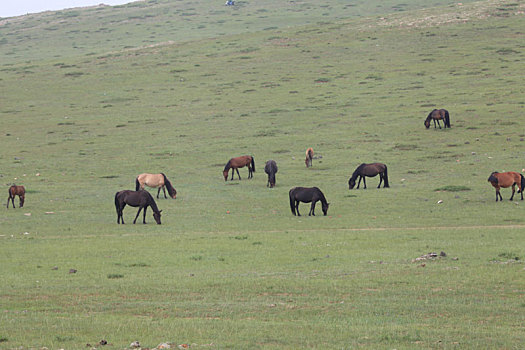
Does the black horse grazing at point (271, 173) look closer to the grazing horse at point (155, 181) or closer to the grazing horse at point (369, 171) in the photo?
the grazing horse at point (369, 171)

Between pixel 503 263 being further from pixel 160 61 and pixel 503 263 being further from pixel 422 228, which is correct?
pixel 160 61

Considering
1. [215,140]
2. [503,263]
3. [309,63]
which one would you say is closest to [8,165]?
[215,140]

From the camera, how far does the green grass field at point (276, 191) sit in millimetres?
11414

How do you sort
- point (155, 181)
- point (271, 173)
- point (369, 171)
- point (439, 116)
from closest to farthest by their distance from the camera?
point (155, 181) → point (369, 171) → point (271, 173) → point (439, 116)

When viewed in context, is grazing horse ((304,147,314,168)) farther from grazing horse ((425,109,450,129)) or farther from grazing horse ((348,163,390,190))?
grazing horse ((425,109,450,129))

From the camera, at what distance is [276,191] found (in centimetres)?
3142

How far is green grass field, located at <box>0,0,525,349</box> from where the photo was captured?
37.4 ft

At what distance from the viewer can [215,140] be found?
156ft

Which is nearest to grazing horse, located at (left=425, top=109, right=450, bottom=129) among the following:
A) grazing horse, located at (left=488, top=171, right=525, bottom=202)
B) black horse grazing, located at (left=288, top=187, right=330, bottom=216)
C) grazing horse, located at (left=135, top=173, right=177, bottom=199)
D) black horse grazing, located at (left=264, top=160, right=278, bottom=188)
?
black horse grazing, located at (left=264, top=160, right=278, bottom=188)

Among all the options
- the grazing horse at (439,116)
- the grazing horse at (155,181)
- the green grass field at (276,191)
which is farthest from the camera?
the grazing horse at (439,116)

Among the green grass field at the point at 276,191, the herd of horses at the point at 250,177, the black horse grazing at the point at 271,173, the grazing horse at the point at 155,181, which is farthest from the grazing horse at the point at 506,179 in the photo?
the grazing horse at the point at 155,181

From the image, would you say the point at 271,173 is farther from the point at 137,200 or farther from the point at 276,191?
the point at 137,200

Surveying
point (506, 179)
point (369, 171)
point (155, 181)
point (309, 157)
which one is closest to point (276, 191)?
point (369, 171)

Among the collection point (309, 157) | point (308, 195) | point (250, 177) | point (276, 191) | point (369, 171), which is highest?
point (309, 157)
